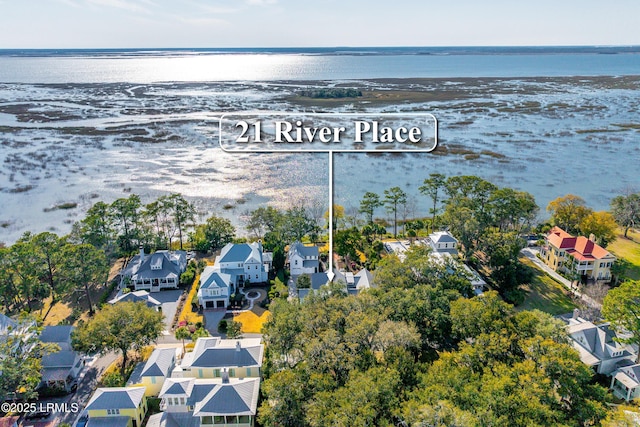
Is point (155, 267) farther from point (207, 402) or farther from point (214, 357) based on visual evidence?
point (207, 402)

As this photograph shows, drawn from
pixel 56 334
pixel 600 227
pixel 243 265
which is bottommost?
pixel 56 334

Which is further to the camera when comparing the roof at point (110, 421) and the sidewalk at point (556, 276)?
the sidewalk at point (556, 276)

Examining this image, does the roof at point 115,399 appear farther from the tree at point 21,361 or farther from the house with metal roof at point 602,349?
the house with metal roof at point 602,349

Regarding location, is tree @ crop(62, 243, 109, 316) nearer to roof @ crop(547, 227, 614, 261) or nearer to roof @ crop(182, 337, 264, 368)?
roof @ crop(182, 337, 264, 368)

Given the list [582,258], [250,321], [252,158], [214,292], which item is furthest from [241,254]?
[252,158]

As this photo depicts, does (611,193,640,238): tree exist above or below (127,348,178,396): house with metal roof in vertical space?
above

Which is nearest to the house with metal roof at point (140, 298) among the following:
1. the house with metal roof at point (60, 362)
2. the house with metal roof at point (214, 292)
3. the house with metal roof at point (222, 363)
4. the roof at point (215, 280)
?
the house with metal roof at point (214, 292)

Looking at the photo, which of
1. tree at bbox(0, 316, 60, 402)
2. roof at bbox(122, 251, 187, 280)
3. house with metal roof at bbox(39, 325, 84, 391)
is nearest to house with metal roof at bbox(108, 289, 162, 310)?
roof at bbox(122, 251, 187, 280)
